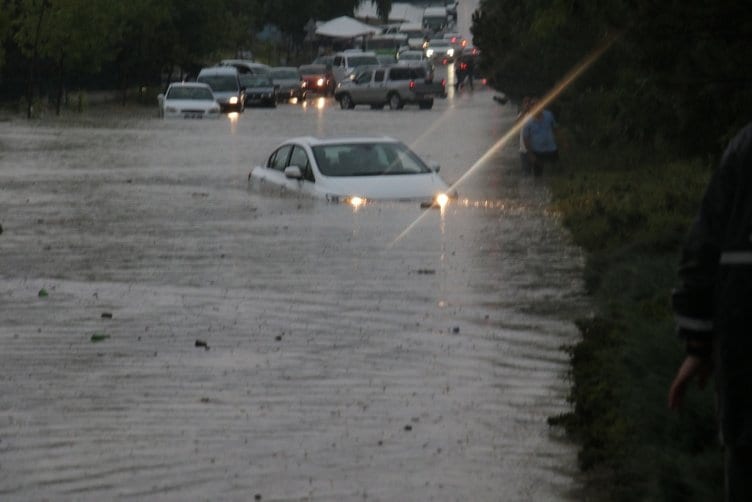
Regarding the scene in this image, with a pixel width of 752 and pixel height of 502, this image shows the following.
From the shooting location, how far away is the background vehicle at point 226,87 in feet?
191

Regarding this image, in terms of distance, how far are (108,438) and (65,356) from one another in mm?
2754

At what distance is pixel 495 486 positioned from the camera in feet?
25.9

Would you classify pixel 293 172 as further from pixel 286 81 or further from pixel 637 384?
pixel 286 81

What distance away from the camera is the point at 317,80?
74.9 meters

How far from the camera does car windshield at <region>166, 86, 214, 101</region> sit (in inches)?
2136

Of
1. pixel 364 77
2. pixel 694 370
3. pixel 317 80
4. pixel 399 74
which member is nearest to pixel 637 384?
pixel 694 370

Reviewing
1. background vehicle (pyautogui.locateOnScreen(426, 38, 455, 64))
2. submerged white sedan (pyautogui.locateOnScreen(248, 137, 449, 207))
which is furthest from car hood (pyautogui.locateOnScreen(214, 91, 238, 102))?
background vehicle (pyautogui.locateOnScreen(426, 38, 455, 64))

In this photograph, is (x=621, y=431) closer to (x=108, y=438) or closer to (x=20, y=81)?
(x=108, y=438)

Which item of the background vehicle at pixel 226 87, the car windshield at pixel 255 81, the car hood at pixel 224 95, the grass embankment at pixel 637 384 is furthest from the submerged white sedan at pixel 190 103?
the grass embankment at pixel 637 384

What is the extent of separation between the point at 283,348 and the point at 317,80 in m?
63.5

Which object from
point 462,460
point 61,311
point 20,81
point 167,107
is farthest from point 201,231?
point 20,81

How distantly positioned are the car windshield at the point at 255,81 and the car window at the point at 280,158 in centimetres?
4079

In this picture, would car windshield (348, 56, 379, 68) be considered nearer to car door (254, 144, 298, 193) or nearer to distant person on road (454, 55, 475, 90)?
distant person on road (454, 55, 475, 90)

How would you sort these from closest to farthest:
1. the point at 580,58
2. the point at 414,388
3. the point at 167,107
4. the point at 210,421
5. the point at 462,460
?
A: the point at 462,460 < the point at 210,421 < the point at 414,388 < the point at 580,58 < the point at 167,107
